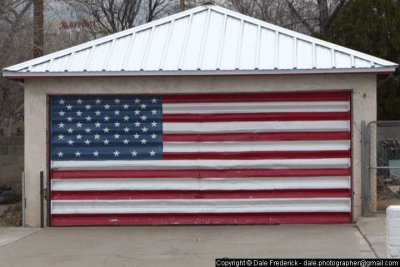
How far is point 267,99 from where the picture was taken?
12367mm

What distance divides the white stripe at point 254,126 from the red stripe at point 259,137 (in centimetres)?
8

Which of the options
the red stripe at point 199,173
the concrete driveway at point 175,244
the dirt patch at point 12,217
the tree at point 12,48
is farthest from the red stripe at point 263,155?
the tree at point 12,48

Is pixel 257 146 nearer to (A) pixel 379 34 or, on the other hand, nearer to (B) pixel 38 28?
(B) pixel 38 28

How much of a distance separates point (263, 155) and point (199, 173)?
1.26 metres

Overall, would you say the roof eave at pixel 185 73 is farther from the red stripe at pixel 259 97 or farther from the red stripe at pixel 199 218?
the red stripe at pixel 199 218

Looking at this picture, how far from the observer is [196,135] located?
12.5 metres

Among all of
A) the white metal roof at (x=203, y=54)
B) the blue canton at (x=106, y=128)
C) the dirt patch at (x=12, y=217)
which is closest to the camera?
the white metal roof at (x=203, y=54)

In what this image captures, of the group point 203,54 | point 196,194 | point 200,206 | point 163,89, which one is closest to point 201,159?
point 196,194

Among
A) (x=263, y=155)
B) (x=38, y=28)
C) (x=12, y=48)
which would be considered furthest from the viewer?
(x=38, y=28)

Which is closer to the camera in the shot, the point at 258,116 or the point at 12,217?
the point at 258,116

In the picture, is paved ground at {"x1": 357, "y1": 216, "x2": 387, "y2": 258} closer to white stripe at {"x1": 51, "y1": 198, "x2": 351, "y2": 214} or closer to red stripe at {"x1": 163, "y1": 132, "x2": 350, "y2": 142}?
white stripe at {"x1": 51, "y1": 198, "x2": 351, "y2": 214}

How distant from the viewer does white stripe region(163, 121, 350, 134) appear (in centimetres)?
1232

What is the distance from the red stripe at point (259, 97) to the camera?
484 inches

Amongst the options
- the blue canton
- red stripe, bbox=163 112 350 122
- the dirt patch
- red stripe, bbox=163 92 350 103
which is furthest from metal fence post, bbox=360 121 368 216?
the dirt patch
